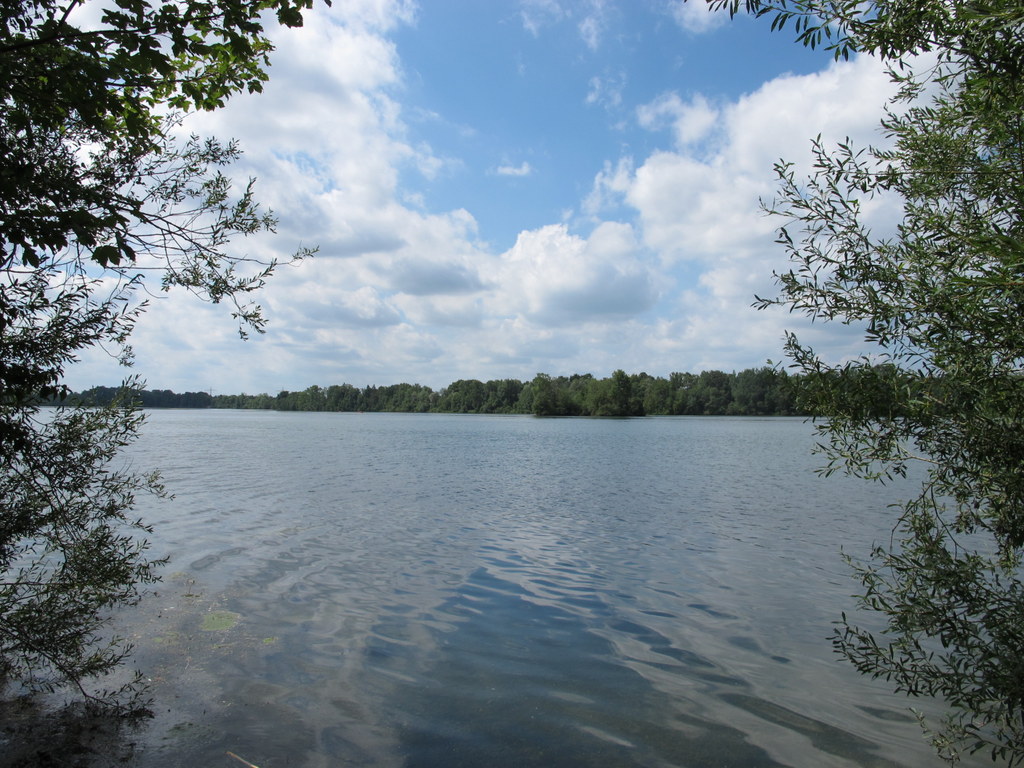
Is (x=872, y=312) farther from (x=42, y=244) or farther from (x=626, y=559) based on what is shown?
(x=626, y=559)

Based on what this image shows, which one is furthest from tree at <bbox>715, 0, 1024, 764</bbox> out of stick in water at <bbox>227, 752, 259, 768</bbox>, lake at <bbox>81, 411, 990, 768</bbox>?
stick in water at <bbox>227, 752, 259, 768</bbox>

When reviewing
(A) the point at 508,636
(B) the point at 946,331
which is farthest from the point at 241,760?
(B) the point at 946,331

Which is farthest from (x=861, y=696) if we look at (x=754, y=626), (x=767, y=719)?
(x=754, y=626)

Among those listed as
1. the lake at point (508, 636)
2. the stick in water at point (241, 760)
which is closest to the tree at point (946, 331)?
the lake at point (508, 636)

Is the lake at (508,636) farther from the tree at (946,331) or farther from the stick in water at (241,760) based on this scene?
the tree at (946,331)

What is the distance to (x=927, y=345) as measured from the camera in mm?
5375

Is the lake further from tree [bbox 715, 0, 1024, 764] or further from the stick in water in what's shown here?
tree [bbox 715, 0, 1024, 764]

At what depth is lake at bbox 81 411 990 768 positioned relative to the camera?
22.6 ft

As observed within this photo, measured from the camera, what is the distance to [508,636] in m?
10.1

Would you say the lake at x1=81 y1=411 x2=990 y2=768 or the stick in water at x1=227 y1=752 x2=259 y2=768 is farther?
the lake at x1=81 y1=411 x2=990 y2=768

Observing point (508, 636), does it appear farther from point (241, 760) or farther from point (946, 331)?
point (946, 331)

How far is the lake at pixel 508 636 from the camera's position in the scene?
688 centimetres

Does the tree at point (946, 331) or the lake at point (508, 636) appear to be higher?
the tree at point (946, 331)

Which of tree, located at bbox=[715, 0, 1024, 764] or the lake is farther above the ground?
tree, located at bbox=[715, 0, 1024, 764]
